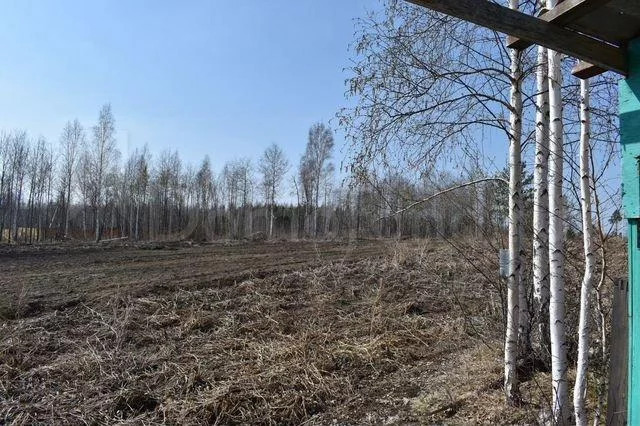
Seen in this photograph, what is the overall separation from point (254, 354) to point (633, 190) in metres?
5.44

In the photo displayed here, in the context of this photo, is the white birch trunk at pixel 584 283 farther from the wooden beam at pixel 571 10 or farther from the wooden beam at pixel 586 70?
the wooden beam at pixel 571 10

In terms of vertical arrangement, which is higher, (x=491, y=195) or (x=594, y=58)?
(x=594, y=58)

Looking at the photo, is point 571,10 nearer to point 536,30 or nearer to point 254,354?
point 536,30

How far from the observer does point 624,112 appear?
92.3 inches

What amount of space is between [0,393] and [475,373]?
529cm

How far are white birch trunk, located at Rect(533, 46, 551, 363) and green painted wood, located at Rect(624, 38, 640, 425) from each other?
1.64m

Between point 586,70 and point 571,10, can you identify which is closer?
point 571,10

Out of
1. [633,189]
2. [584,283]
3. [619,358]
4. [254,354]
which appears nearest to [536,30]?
[633,189]

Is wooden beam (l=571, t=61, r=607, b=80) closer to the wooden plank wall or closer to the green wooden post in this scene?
the green wooden post

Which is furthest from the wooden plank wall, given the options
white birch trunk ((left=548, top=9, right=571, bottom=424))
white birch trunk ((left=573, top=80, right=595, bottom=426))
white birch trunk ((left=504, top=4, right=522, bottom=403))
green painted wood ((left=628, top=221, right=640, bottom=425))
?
white birch trunk ((left=504, top=4, right=522, bottom=403))

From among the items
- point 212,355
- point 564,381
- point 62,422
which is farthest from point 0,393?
point 564,381

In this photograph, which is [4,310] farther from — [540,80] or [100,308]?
[540,80]

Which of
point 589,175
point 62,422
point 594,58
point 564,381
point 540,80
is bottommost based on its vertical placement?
point 62,422

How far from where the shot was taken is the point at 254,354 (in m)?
6.75
